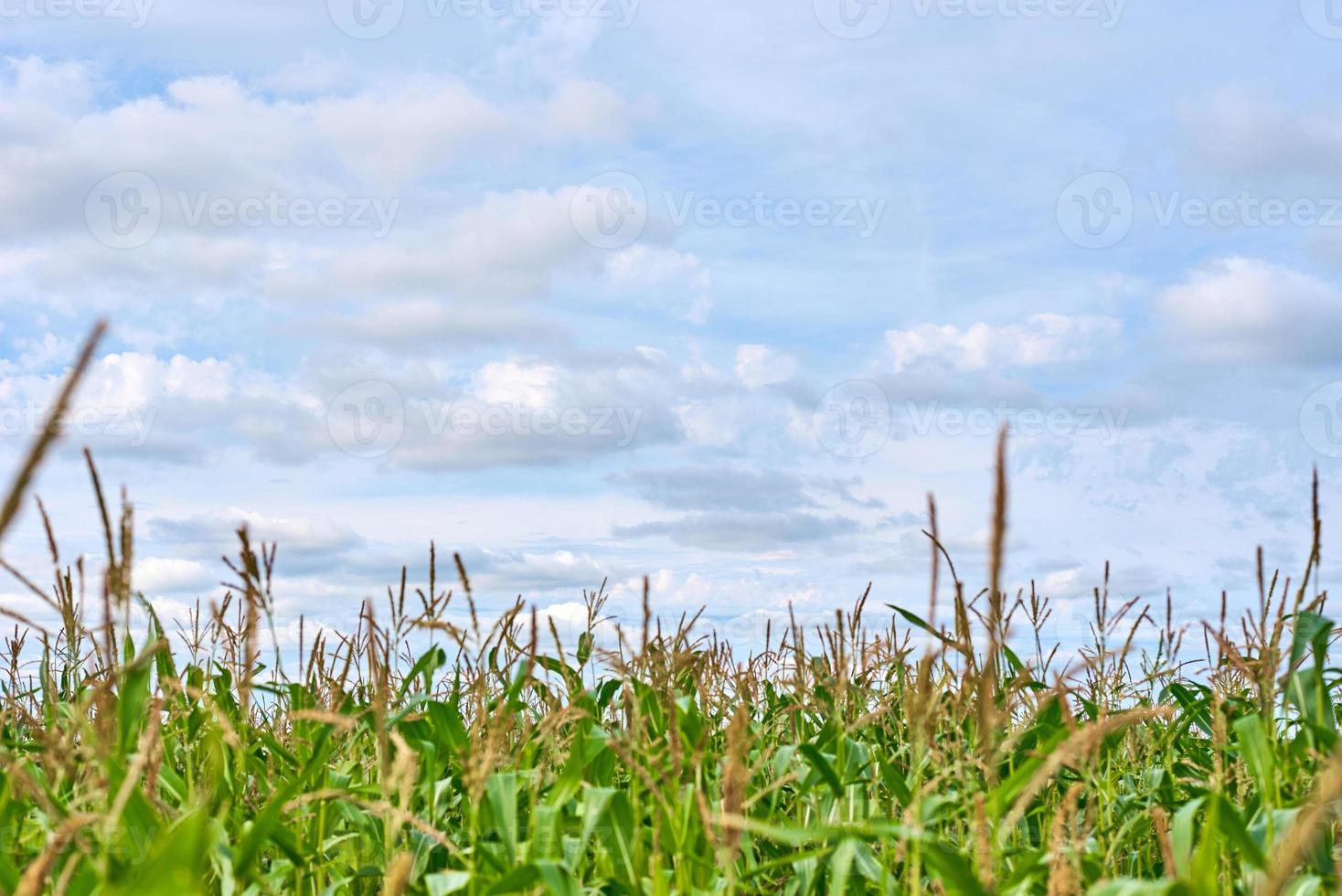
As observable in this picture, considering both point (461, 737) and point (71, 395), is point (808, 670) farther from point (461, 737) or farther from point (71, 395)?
point (71, 395)

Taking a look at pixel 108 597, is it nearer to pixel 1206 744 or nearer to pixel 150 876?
pixel 150 876

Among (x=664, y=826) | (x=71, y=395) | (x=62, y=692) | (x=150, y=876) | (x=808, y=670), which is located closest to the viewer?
(x=71, y=395)

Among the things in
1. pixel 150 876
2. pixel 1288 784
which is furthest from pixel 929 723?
pixel 150 876

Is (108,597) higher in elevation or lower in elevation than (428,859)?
higher

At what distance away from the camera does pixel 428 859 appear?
130 inches

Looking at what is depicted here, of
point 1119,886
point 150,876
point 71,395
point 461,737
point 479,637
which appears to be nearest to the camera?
point 71,395

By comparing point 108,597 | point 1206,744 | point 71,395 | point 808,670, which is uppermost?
point 71,395

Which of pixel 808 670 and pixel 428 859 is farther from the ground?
pixel 808 670

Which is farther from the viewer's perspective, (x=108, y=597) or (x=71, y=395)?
(x=108, y=597)

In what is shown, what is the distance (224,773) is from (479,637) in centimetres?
91

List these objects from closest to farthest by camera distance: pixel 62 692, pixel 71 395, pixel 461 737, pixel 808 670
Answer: pixel 71 395
pixel 461 737
pixel 808 670
pixel 62 692

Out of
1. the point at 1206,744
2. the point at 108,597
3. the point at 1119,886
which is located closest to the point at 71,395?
the point at 108,597

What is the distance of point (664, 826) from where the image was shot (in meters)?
2.94

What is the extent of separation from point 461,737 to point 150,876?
2.01 meters
